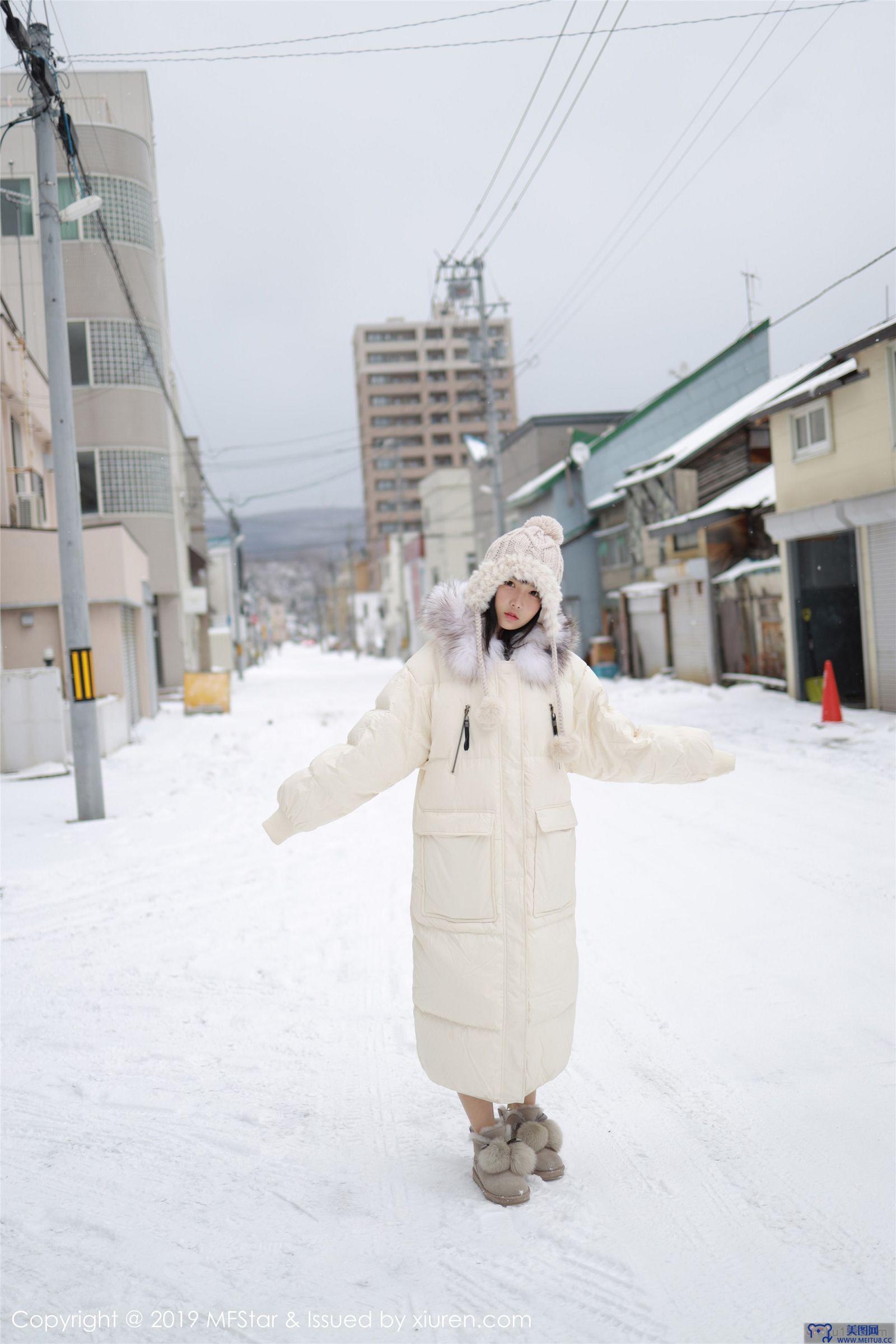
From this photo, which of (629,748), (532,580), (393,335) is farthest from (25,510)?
(393,335)

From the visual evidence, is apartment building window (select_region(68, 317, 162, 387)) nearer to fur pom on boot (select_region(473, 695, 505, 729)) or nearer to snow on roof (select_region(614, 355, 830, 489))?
snow on roof (select_region(614, 355, 830, 489))

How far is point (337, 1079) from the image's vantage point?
12.3 feet

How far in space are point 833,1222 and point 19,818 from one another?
8.89 m

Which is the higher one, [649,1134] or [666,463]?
[666,463]

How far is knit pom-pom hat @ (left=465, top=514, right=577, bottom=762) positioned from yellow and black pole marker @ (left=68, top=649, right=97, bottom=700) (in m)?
7.43

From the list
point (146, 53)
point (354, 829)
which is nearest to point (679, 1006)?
point (354, 829)

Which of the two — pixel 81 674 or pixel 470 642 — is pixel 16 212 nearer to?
pixel 81 674

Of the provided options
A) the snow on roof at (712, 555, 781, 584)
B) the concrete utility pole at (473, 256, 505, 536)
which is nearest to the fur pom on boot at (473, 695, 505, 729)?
the snow on roof at (712, 555, 781, 584)

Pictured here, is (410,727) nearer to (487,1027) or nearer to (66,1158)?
(487,1027)

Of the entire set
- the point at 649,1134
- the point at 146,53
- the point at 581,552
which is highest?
the point at 146,53

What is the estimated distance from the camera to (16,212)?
17.6 metres

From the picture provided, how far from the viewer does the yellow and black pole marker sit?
9.57 meters

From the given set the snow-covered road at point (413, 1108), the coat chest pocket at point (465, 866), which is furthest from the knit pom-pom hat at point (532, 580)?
the snow-covered road at point (413, 1108)

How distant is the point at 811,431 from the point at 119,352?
20.5 metres
